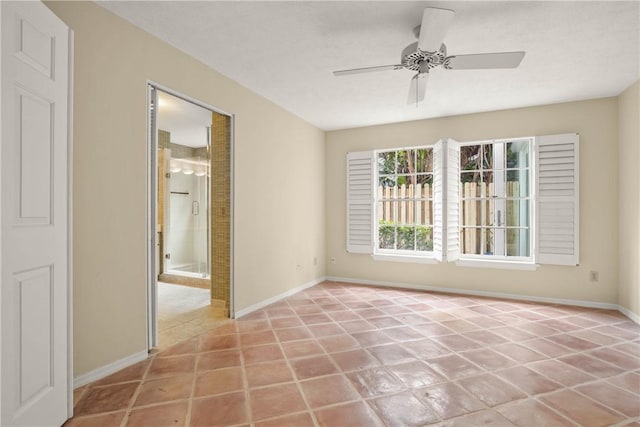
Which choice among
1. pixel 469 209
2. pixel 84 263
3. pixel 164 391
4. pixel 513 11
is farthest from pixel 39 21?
pixel 469 209

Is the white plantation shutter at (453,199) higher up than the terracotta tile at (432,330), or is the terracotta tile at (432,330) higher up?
the white plantation shutter at (453,199)

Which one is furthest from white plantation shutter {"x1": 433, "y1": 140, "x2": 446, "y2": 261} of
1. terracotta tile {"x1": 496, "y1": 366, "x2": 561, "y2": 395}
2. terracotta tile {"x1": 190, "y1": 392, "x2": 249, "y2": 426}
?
terracotta tile {"x1": 190, "y1": 392, "x2": 249, "y2": 426}

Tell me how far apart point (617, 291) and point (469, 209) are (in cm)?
188

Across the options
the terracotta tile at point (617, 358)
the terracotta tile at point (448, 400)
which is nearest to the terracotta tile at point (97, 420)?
the terracotta tile at point (448, 400)

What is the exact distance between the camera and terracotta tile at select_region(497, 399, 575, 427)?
174 centimetres

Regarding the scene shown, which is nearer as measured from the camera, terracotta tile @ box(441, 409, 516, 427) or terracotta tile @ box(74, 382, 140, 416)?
terracotta tile @ box(441, 409, 516, 427)

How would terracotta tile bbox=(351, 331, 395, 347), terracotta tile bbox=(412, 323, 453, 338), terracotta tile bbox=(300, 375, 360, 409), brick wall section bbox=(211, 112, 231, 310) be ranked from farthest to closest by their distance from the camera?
brick wall section bbox=(211, 112, 231, 310)
terracotta tile bbox=(412, 323, 453, 338)
terracotta tile bbox=(351, 331, 395, 347)
terracotta tile bbox=(300, 375, 360, 409)

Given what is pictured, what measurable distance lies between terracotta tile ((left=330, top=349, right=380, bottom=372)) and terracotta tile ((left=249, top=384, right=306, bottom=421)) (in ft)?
1.52

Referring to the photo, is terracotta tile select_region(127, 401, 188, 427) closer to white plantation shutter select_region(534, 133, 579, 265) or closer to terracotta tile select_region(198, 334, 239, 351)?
terracotta tile select_region(198, 334, 239, 351)

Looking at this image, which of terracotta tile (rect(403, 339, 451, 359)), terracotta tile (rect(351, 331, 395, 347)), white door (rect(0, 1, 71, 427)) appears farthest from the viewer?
terracotta tile (rect(351, 331, 395, 347))

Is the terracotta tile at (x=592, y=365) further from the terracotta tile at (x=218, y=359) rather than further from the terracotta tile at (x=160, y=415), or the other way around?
the terracotta tile at (x=160, y=415)

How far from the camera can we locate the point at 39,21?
1.54m

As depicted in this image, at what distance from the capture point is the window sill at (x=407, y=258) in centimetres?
471

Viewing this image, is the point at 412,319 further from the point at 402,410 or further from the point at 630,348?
the point at 630,348
